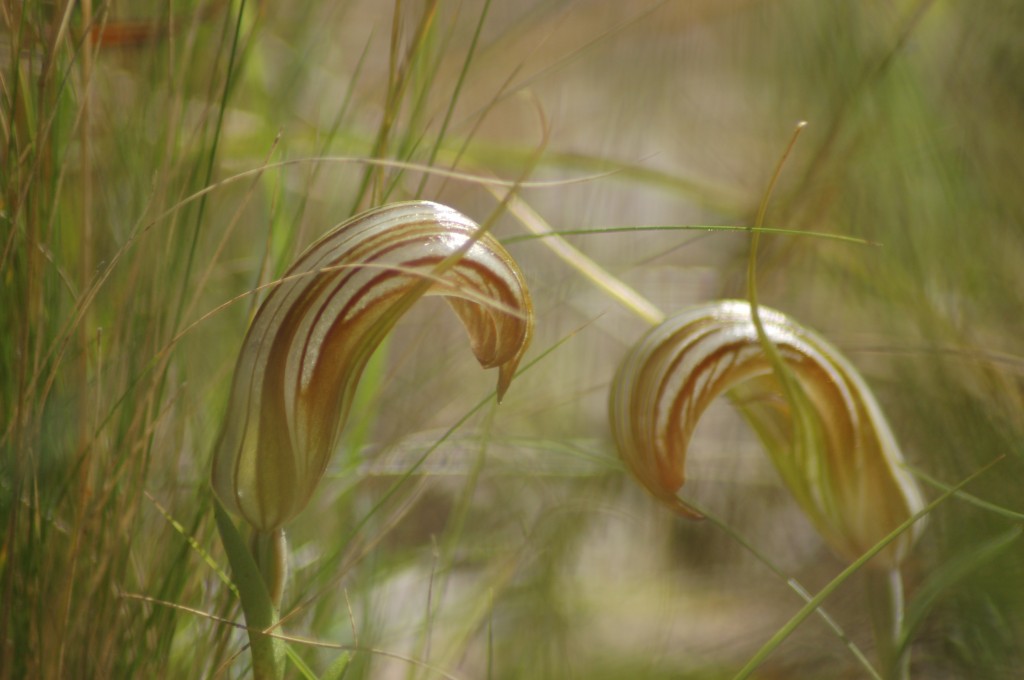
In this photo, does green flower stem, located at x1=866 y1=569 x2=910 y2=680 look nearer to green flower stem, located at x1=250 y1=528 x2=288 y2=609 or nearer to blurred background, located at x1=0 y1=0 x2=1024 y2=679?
blurred background, located at x1=0 y1=0 x2=1024 y2=679

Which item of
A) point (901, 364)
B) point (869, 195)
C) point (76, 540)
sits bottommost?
point (76, 540)

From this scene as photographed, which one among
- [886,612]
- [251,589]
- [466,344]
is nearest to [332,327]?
[251,589]

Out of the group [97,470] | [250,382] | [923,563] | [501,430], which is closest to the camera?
[250,382]

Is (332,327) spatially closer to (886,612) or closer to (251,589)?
(251,589)

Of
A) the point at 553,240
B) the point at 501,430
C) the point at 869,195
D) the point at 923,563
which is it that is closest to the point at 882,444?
the point at 553,240

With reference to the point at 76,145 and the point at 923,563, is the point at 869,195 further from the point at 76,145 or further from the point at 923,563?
the point at 76,145

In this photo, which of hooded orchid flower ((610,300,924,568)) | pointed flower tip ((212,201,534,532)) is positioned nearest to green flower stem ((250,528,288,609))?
pointed flower tip ((212,201,534,532))
